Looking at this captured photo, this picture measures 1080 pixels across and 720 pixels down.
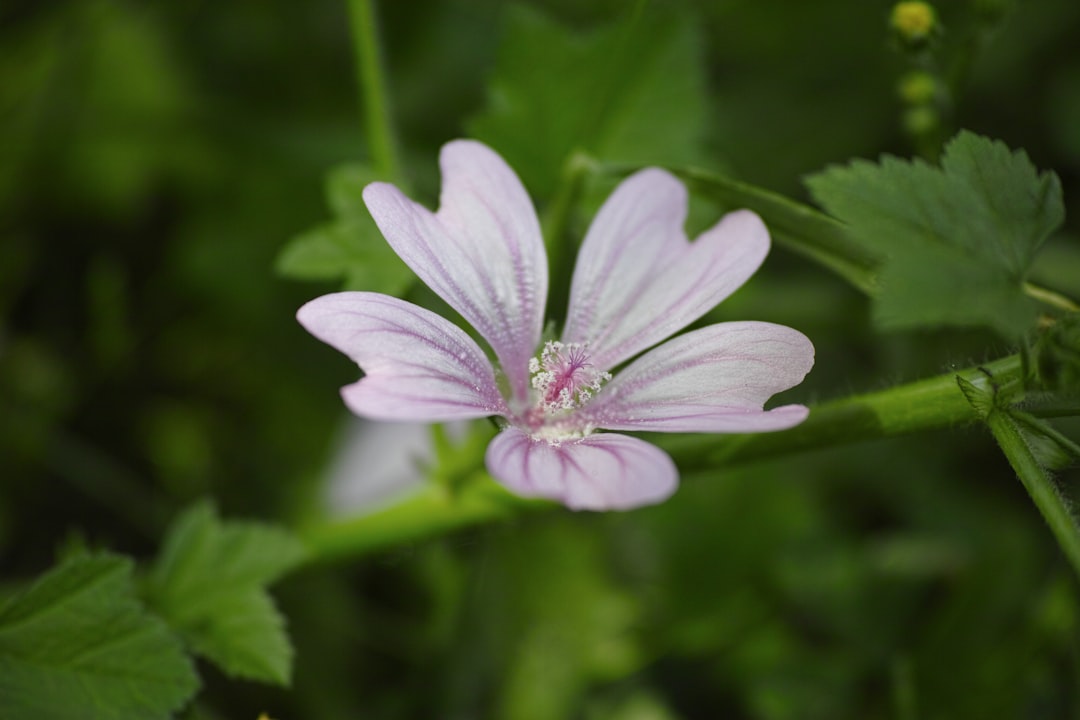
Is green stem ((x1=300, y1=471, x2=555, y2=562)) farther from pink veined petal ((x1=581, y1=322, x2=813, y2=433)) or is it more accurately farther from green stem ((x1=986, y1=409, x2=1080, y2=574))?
green stem ((x1=986, y1=409, x2=1080, y2=574))

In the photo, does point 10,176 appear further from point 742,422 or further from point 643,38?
point 742,422

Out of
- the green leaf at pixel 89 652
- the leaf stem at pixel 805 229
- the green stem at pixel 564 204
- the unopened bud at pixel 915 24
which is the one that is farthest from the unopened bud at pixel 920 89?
the green leaf at pixel 89 652

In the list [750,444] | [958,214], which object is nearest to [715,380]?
[750,444]

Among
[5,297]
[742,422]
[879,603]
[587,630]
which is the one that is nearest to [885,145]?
[879,603]

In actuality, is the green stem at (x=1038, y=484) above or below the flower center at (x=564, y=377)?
below

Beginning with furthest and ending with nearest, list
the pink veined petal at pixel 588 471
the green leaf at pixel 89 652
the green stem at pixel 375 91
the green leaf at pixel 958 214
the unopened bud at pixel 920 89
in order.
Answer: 1. the unopened bud at pixel 920 89
2. the green stem at pixel 375 91
3. the green leaf at pixel 89 652
4. the green leaf at pixel 958 214
5. the pink veined petal at pixel 588 471

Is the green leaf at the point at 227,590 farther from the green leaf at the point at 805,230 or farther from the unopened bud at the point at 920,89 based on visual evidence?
the unopened bud at the point at 920,89

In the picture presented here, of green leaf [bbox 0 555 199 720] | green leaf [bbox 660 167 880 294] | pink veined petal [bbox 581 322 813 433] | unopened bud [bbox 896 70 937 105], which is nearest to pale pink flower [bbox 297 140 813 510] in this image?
pink veined petal [bbox 581 322 813 433]

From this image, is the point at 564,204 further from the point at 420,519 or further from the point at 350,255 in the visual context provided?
the point at 420,519
